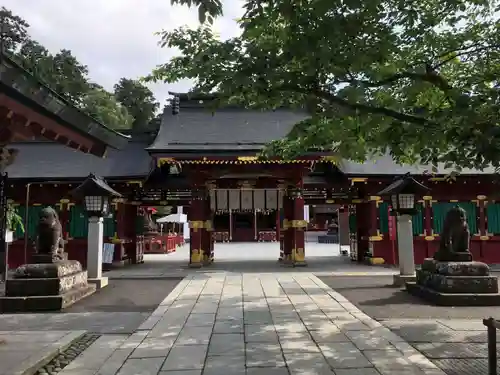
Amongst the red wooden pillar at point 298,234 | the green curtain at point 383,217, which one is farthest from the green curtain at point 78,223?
the green curtain at point 383,217

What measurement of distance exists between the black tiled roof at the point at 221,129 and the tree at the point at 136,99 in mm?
→ 37514

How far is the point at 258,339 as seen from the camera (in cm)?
618

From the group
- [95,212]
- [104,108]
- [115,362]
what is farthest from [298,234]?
[104,108]

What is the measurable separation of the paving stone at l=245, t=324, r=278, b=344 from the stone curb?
7.77 feet

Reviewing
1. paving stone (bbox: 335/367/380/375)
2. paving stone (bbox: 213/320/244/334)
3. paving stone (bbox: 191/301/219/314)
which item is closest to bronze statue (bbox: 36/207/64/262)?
paving stone (bbox: 191/301/219/314)

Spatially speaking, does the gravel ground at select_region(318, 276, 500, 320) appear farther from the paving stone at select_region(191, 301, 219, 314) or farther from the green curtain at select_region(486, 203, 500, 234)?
the green curtain at select_region(486, 203, 500, 234)

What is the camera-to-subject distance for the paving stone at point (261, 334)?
617cm

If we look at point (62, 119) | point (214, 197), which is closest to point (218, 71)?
point (62, 119)

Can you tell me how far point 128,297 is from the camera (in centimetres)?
1015

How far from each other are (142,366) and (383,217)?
1371 centimetres

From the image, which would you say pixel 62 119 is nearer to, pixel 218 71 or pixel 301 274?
pixel 218 71

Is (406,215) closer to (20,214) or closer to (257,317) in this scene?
(257,317)

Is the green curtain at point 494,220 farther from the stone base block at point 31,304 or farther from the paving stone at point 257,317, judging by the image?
the stone base block at point 31,304

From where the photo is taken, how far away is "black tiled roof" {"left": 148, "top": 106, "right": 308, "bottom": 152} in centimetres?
1634
